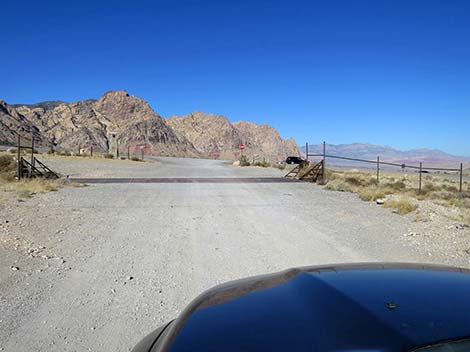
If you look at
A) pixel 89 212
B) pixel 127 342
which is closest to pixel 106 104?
pixel 89 212

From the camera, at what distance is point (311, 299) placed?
8.38 ft

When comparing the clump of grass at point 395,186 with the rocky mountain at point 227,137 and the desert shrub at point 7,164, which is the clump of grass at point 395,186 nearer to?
the desert shrub at point 7,164

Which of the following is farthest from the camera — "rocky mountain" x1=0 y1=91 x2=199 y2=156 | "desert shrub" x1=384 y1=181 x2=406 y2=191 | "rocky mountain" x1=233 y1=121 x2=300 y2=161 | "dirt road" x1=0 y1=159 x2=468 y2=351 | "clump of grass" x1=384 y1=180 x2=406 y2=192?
"rocky mountain" x1=233 y1=121 x2=300 y2=161

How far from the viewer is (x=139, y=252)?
339 inches

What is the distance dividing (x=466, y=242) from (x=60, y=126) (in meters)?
123

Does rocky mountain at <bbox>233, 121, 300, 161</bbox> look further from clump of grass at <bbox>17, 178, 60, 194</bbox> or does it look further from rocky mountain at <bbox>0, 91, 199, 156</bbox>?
clump of grass at <bbox>17, 178, 60, 194</bbox>

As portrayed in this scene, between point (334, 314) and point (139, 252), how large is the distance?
676 centimetres

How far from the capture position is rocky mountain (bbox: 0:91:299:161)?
112312mm

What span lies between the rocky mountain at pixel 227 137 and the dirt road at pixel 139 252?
12293 centimetres

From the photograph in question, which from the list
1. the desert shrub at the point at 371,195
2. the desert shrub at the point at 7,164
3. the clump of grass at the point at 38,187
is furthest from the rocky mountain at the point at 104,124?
the desert shrub at the point at 371,195

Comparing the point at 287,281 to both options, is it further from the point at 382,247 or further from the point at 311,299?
the point at 382,247

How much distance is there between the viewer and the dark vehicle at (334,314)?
6.54ft

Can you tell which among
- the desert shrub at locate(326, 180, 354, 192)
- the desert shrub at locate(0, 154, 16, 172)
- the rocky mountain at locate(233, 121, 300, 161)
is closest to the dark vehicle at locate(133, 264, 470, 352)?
the desert shrub at locate(326, 180, 354, 192)

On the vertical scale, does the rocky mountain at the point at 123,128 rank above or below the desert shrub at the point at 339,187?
above
